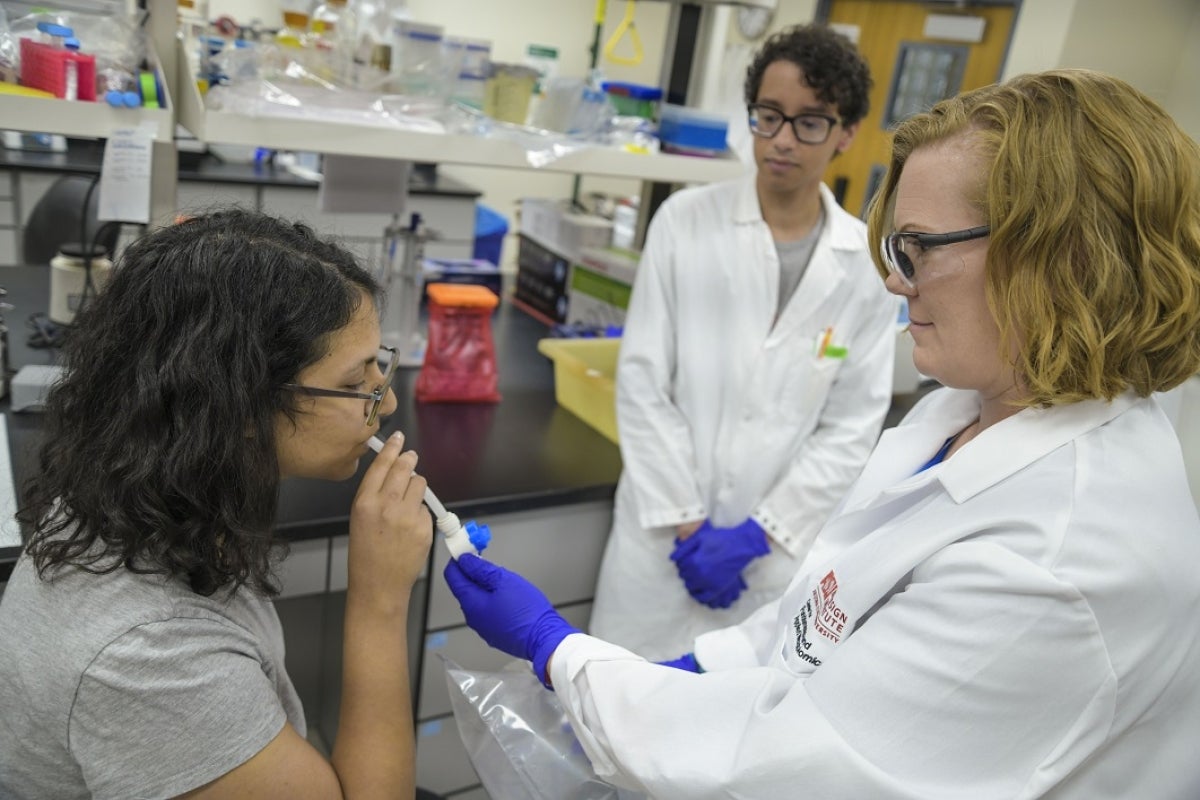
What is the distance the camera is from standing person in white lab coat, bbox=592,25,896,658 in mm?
1694

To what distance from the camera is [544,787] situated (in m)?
1.06

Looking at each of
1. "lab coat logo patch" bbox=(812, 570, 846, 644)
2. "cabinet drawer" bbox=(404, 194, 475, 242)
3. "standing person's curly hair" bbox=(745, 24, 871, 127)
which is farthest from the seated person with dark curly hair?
"cabinet drawer" bbox=(404, 194, 475, 242)

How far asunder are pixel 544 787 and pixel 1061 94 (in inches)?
35.6

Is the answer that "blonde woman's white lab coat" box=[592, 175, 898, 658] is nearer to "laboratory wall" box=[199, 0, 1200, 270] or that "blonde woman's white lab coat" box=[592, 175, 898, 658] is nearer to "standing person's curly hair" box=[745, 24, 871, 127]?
"standing person's curly hair" box=[745, 24, 871, 127]

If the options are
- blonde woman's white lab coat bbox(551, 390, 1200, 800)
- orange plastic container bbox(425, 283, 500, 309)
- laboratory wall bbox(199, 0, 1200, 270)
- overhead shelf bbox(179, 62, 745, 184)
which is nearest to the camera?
blonde woman's white lab coat bbox(551, 390, 1200, 800)

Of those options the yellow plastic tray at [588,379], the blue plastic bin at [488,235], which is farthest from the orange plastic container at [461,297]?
the blue plastic bin at [488,235]

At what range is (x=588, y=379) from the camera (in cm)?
195

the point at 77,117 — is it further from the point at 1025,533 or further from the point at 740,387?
the point at 1025,533

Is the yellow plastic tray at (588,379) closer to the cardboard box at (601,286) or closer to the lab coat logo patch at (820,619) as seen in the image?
the cardboard box at (601,286)

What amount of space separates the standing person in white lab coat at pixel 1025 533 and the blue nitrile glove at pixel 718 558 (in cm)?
76

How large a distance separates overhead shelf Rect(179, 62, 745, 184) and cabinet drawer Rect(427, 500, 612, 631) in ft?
2.20

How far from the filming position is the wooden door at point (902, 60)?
420 cm

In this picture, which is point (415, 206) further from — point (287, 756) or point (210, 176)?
point (287, 756)

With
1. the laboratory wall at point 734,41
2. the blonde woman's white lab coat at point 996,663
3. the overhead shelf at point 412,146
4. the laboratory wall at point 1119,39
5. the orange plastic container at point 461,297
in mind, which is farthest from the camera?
the laboratory wall at point 1119,39
